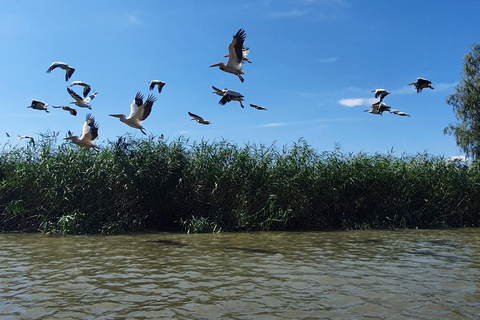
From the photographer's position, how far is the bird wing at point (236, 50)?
33.6 feet

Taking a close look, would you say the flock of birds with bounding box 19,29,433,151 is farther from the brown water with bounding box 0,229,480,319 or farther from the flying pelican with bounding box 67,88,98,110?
the brown water with bounding box 0,229,480,319

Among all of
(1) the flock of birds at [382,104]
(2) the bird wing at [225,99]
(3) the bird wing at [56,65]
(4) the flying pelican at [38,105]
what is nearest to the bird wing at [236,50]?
(2) the bird wing at [225,99]

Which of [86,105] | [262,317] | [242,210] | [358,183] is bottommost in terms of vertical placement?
[262,317]

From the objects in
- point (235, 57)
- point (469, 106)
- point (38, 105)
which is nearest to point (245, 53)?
point (235, 57)

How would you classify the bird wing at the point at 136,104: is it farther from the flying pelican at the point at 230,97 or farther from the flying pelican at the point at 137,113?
the flying pelican at the point at 230,97

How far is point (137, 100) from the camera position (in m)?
11.8

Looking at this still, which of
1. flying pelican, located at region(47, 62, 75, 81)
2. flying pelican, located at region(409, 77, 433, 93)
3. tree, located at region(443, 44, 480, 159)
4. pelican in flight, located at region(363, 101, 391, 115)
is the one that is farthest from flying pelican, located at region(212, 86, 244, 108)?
tree, located at region(443, 44, 480, 159)

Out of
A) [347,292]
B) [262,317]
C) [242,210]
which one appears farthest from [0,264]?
[242,210]

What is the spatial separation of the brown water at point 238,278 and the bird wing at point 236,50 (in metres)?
4.27

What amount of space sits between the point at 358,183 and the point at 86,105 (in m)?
8.46

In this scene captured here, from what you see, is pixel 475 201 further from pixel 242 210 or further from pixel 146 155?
pixel 146 155

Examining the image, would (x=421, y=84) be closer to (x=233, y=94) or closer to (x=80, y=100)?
(x=233, y=94)

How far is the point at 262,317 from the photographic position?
447 centimetres

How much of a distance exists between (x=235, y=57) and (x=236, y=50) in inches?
8.2
